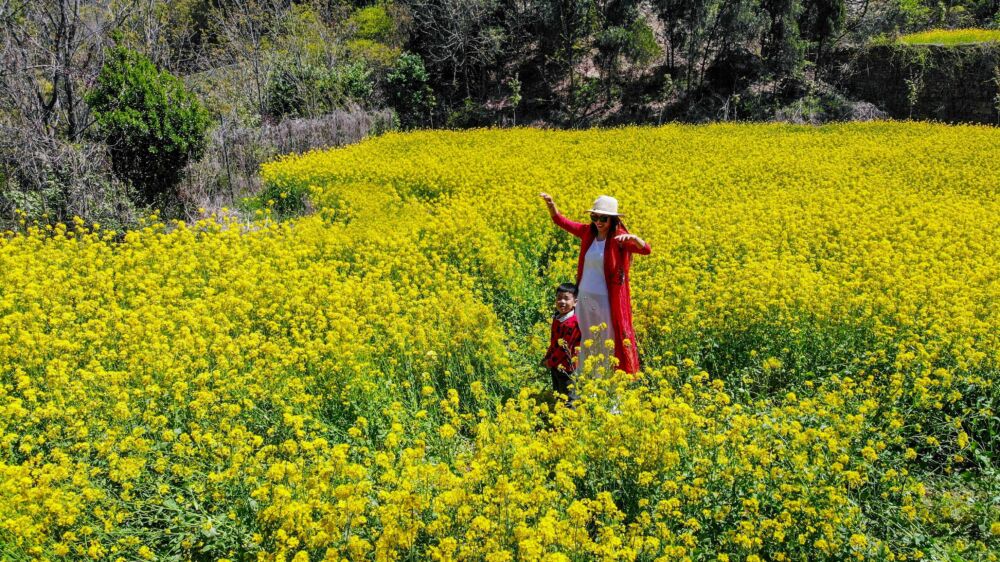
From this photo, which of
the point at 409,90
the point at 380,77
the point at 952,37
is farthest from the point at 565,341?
the point at 952,37

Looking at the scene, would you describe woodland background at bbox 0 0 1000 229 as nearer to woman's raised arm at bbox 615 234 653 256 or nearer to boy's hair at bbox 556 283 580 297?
boy's hair at bbox 556 283 580 297

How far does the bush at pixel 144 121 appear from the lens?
11.4 m

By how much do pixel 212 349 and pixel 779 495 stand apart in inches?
166

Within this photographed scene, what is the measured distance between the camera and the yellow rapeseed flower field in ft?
10.9

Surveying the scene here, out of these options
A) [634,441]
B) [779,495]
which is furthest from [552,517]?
[779,495]

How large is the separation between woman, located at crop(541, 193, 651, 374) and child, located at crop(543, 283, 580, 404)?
0.08 m

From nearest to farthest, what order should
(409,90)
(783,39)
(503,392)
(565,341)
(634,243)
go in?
(634,243) → (565,341) → (503,392) → (783,39) → (409,90)

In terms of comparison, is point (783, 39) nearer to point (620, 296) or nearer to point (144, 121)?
point (144, 121)

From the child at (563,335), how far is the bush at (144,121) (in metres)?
9.29

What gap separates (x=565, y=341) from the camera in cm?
528

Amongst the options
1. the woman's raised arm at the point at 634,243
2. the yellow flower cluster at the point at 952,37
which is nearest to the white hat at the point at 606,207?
the woman's raised arm at the point at 634,243

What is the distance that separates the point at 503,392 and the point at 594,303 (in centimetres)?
115

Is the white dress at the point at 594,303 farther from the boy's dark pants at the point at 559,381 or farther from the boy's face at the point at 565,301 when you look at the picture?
the boy's dark pants at the point at 559,381

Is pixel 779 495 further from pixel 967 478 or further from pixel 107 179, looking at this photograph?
pixel 107 179
